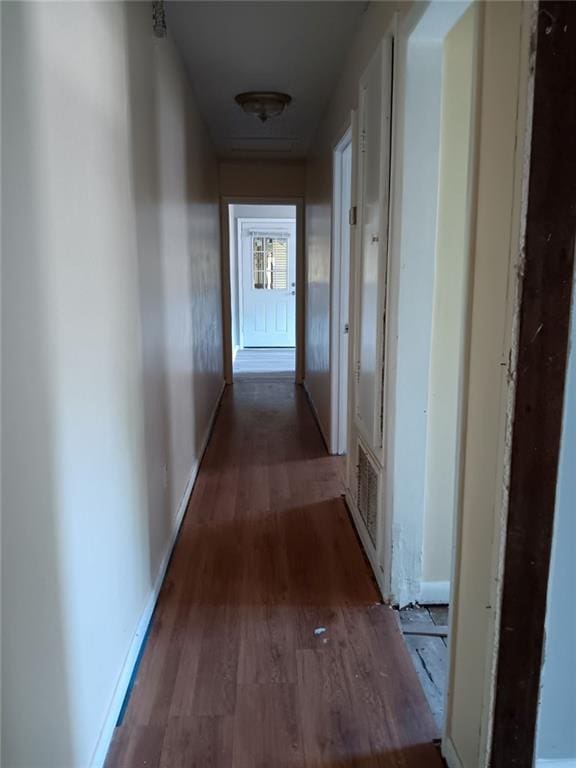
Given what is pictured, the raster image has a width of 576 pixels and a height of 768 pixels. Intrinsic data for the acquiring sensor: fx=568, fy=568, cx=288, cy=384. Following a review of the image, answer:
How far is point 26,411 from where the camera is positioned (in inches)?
41.0

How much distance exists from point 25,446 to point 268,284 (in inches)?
332

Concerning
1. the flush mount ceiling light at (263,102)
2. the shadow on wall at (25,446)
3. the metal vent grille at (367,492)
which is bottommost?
the metal vent grille at (367,492)

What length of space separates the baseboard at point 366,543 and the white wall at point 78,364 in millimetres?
894

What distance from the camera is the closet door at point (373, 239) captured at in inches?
82.0

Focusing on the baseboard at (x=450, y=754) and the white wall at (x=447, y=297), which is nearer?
the baseboard at (x=450, y=754)

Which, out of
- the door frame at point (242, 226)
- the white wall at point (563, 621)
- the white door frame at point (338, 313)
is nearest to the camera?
the white wall at point (563, 621)

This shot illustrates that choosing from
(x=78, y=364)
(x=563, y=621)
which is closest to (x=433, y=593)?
(x=563, y=621)

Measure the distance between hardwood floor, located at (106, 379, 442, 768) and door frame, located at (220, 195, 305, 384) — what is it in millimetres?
3157

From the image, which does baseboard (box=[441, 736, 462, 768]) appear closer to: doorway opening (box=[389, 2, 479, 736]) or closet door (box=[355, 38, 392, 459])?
doorway opening (box=[389, 2, 479, 736])

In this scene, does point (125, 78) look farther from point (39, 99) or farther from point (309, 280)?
point (309, 280)

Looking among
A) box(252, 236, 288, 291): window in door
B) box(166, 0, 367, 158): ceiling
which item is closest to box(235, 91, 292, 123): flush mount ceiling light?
box(166, 0, 367, 158): ceiling

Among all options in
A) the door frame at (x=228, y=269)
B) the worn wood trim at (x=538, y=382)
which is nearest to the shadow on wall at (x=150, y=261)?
the worn wood trim at (x=538, y=382)

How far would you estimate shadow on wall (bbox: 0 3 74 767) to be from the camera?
981mm

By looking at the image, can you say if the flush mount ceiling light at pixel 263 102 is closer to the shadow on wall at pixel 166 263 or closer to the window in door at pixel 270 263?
the shadow on wall at pixel 166 263
